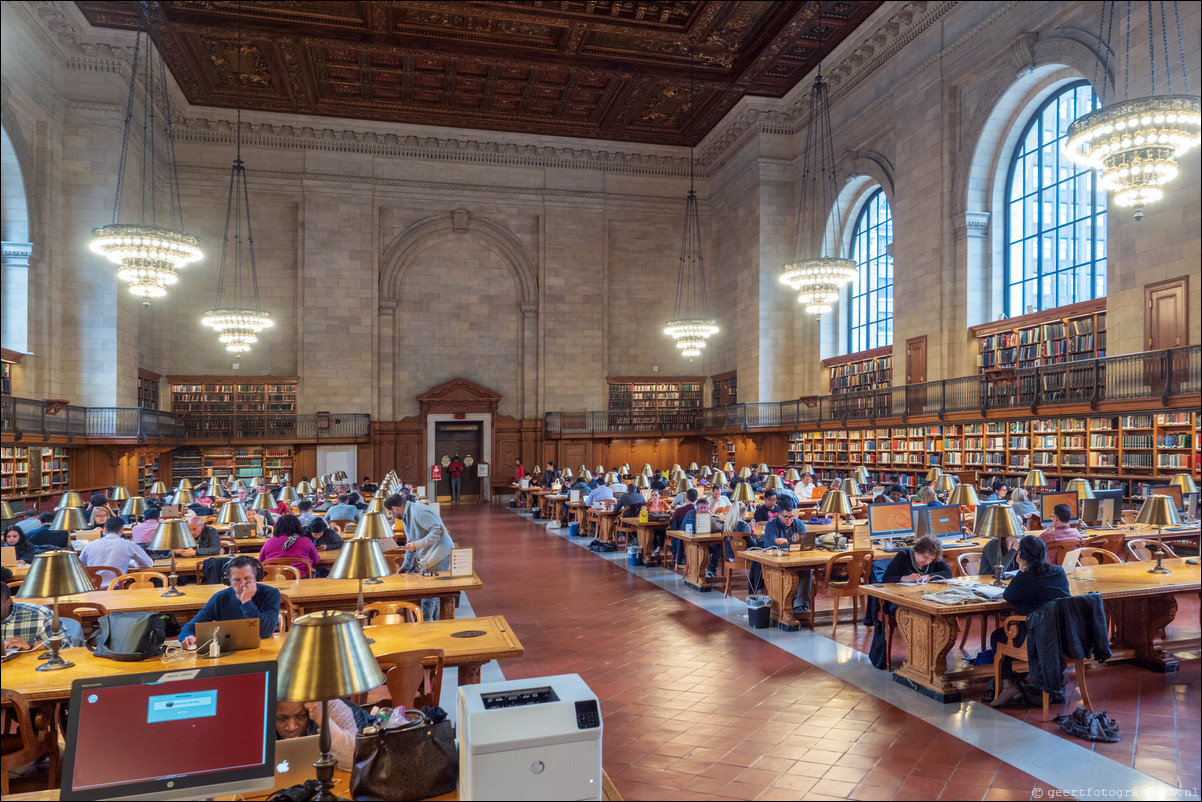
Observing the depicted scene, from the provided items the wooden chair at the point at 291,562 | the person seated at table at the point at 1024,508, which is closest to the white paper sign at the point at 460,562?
the wooden chair at the point at 291,562

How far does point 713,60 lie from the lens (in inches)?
685

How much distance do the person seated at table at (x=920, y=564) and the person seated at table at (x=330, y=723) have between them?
4181mm

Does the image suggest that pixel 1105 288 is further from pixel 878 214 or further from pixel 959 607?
pixel 959 607

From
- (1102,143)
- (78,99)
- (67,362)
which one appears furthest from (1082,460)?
(78,99)

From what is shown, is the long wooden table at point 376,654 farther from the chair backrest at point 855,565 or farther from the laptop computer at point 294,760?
the chair backrest at point 855,565

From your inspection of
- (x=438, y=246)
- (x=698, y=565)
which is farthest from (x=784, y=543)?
(x=438, y=246)

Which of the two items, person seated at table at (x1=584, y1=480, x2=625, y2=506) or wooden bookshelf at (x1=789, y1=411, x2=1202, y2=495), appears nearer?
wooden bookshelf at (x1=789, y1=411, x2=1202, y2=495)

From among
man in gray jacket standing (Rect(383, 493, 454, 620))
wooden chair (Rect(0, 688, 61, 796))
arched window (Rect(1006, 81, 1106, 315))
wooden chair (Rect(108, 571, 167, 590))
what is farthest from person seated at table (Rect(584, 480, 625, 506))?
wooden chair (Rect(0, 688, 61, 796))

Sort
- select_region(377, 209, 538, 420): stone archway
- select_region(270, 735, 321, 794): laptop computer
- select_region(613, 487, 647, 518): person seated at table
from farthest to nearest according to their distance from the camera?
select_region(377, 209, 538, 420): stone archway, select_region(613, 487, 647, 518): person seated at table, select_region(270, 735, 321, 794): laptop computer

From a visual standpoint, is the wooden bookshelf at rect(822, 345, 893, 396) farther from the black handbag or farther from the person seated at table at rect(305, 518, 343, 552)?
the black handbag

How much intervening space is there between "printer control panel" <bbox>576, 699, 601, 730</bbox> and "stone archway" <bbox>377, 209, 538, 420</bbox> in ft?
65.9

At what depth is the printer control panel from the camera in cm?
171

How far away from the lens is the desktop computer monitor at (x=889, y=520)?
7.10 m

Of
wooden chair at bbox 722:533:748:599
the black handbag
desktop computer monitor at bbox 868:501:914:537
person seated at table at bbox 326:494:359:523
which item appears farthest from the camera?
person seated at table at bbox 326:494:359:523
